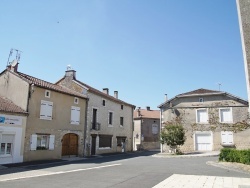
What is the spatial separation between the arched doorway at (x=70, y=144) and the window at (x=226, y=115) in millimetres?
16295

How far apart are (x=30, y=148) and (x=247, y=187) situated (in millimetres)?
15759

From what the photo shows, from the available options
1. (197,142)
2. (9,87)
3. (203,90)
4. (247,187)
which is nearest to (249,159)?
(247,187)

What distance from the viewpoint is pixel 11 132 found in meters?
17.7

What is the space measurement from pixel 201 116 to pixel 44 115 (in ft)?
57.9

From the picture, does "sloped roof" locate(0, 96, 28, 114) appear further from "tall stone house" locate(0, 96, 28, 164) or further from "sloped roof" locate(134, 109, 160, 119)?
"sloped roof" locate(134, 109, 160, 119)

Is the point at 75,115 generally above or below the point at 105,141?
above

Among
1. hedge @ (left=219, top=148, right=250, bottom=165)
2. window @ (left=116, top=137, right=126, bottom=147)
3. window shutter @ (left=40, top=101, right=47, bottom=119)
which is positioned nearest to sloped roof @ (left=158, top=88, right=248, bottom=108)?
window @ (left=116, top=137, right=126, bottom=147)

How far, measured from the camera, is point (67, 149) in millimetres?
23141

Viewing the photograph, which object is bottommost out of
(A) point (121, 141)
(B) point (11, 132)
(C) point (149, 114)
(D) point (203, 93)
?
(A) point (121, 141)

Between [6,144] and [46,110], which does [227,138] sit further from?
[6,144]

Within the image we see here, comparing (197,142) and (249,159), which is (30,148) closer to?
(249,159)

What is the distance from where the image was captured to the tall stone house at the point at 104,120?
26.3m

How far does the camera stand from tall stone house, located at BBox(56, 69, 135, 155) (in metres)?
26.3

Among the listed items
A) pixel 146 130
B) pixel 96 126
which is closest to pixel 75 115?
pixel 96 126
